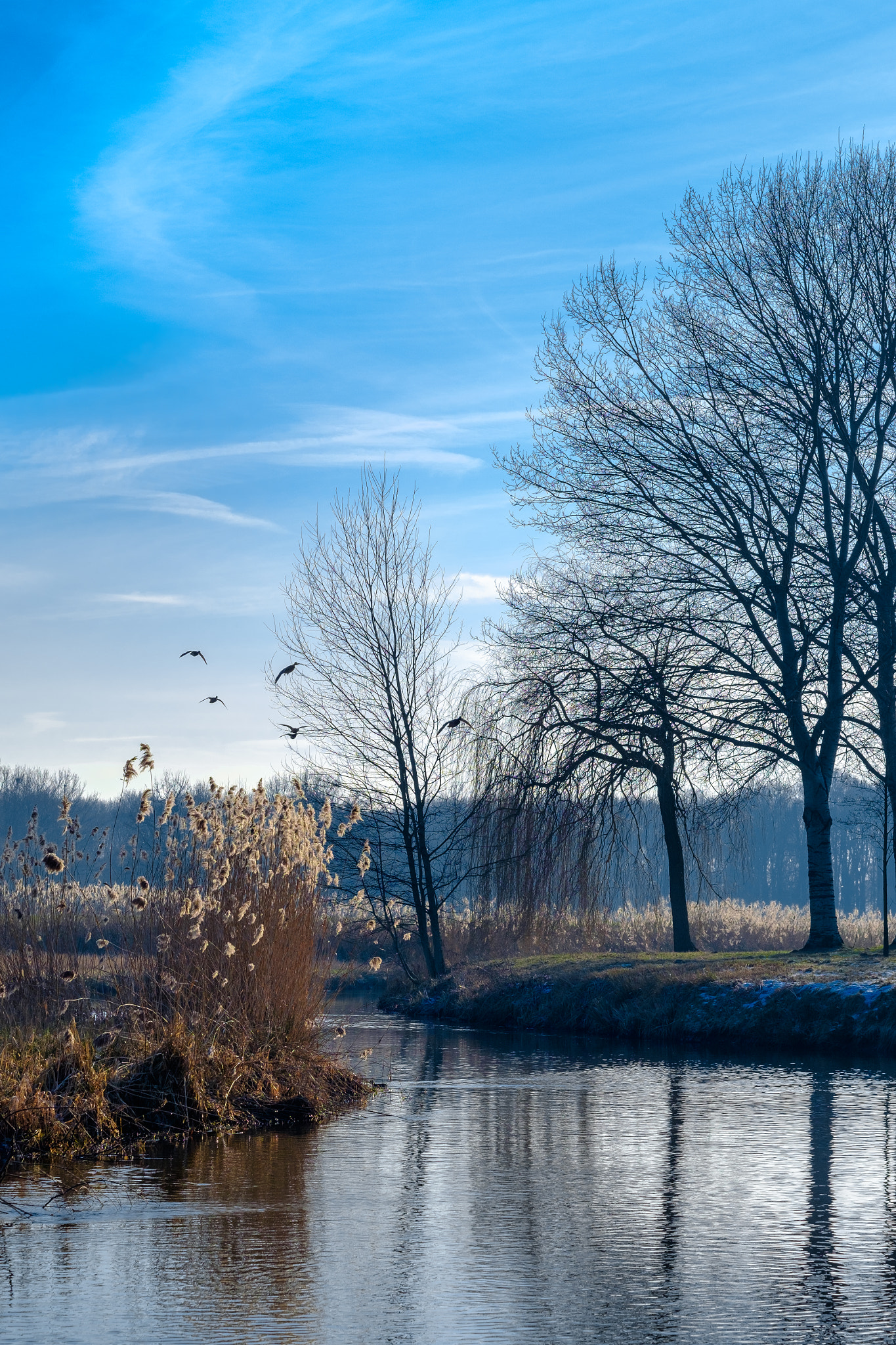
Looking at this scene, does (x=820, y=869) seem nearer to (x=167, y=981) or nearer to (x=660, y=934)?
(x=660, y=934)

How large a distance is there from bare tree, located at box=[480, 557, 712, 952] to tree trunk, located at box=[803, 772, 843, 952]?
2.08 m

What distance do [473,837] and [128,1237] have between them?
45.5 feet

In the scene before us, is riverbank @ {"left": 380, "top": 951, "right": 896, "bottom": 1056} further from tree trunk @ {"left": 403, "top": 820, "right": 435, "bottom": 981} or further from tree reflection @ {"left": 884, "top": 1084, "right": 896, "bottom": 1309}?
tree trunk @ {"left": 403, "top": 820, "right": 435, "bottom": 981}

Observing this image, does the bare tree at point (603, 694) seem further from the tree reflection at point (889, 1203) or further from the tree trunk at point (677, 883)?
the tree reflection at point (889, 1203)

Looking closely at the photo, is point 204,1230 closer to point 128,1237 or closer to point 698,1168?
point 128,1237

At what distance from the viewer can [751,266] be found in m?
20.4

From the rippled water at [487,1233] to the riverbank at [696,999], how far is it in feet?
15.2

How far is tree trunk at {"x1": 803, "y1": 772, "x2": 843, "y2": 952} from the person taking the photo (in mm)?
19891

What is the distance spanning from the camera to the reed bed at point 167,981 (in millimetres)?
8023

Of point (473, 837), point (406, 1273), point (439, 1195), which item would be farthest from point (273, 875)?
point (473, 837)

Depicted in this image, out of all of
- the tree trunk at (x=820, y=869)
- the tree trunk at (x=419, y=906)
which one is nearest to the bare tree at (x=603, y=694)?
the tree trunk at (x=820, y=869)

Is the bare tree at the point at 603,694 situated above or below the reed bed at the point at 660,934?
above

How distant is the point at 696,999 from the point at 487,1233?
10.4m

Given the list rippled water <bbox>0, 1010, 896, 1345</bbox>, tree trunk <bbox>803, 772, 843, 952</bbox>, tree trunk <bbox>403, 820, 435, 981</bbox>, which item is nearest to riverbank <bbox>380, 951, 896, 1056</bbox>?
tree trunk <bbox>803, 772, 843, 952</bbox>
